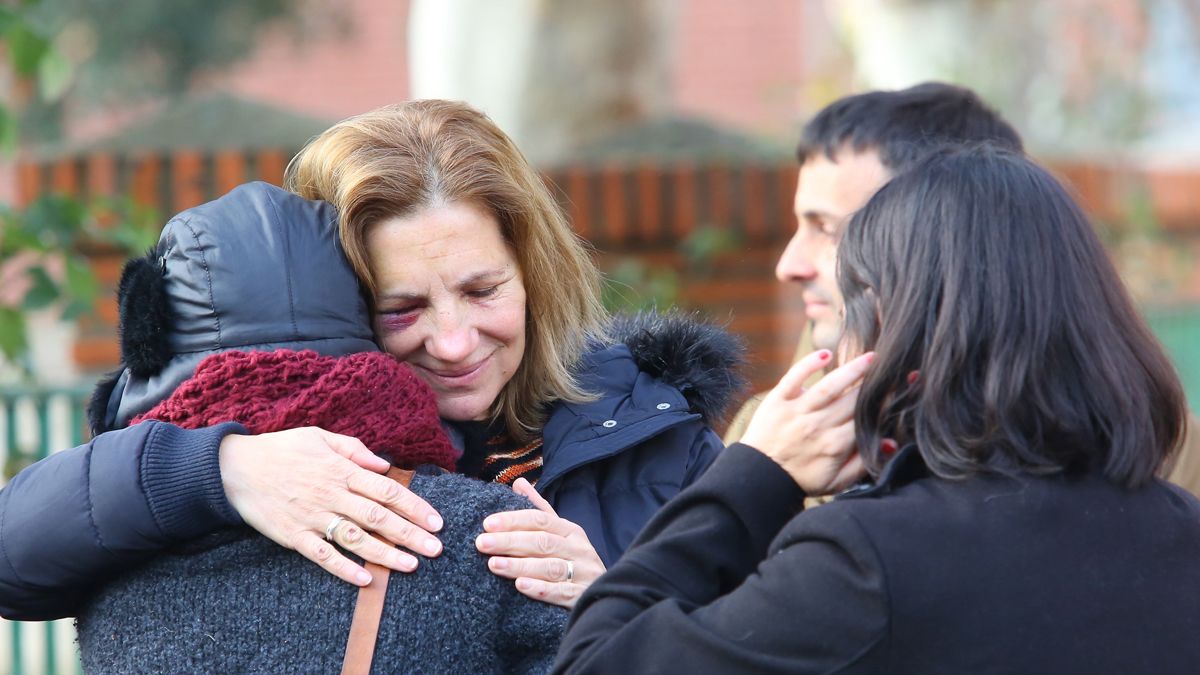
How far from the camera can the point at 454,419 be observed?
8.17ft

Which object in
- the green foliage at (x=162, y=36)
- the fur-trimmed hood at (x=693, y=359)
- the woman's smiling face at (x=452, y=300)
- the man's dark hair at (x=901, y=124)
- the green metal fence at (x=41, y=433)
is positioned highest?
the man's dark hair at (x=901, y=124)

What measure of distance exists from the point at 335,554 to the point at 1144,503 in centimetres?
99

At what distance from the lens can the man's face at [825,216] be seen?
11.0 feet

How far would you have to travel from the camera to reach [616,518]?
2.42m

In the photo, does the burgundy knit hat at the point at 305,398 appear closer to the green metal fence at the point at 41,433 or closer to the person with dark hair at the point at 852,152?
the person with dark hair at the point at 852,152

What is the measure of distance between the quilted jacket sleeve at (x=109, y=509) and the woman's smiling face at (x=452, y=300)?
1.69ft

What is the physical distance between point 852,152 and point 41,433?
3.12 meters

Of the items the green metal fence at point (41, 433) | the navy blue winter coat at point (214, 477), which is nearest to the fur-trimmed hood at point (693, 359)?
the navy blue winter coat at point (214, 477)

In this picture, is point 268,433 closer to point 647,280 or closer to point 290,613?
point 290,613

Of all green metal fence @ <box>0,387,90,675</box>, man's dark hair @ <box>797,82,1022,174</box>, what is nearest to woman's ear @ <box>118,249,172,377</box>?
man's dark hair @ <box>797,82,1022,174</box>

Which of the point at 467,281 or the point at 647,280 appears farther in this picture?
the point at 647,280

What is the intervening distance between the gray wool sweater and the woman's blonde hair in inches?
22.3

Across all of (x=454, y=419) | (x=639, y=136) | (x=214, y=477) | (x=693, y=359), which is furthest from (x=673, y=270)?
(x=214, y=477)

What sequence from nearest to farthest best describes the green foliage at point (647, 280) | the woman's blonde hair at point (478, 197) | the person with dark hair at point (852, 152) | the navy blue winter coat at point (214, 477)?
the navy blue winter coat at point (214, 477) → the woman's blonde hair at point (478, 197) → the person with dark hair at point (852, 152) → the green foliage at point (647, 280)
